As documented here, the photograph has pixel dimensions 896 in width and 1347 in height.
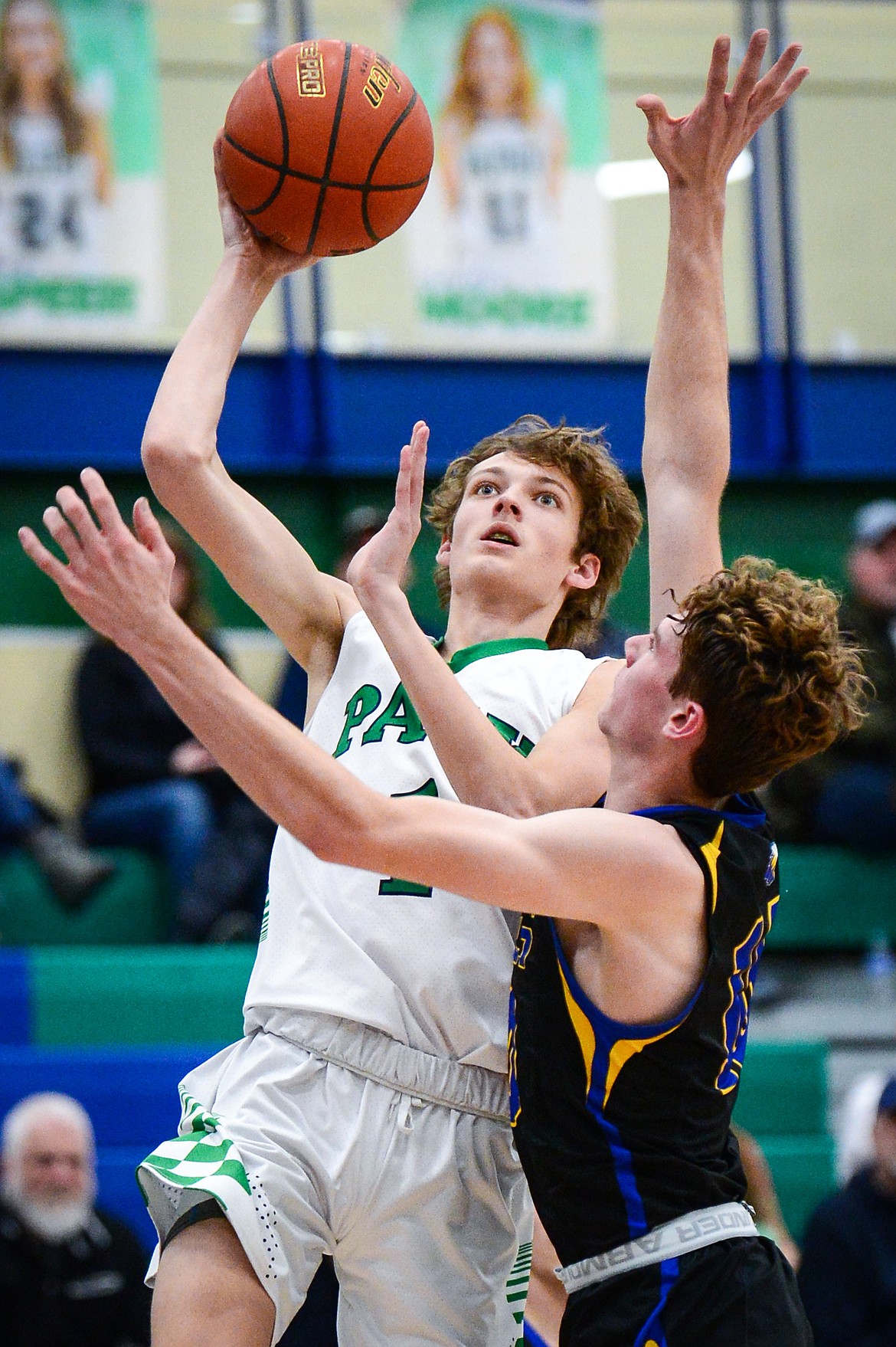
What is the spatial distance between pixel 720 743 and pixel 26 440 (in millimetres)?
7206

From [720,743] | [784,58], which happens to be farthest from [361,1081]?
[784,58]

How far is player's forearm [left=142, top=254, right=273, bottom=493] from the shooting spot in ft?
11.1

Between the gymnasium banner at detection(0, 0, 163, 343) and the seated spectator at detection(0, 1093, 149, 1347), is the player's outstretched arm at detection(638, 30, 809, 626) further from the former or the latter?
the gymnasium banner at detection(0, 0, 163, 343)

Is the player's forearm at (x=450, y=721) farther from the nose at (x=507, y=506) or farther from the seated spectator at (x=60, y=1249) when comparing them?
the seated spectator at (x=60, y=1249)

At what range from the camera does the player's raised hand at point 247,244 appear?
12.0 ft

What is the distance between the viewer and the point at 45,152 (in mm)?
9297

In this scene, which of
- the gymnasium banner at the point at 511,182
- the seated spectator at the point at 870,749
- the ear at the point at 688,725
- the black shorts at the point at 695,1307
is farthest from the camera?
the gymnasium banner at the point at 511,182

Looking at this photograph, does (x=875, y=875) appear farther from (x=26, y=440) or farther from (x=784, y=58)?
(x=784, y=58)

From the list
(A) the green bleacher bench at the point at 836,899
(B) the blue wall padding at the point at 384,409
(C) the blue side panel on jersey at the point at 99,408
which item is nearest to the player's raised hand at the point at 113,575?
(A) the green bleacher bench at the point at 836,899

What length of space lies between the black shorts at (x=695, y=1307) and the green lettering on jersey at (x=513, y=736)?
1.03 meters

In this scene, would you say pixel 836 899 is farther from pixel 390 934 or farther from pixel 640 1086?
pixel 640 1086

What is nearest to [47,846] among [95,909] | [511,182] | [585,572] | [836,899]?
[95,909]

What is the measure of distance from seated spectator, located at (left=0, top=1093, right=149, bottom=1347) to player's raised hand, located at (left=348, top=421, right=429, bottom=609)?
148 inches

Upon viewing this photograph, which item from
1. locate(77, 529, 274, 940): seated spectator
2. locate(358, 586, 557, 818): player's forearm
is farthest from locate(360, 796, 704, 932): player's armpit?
locate(77, 529, 274, 940): seated spectator
